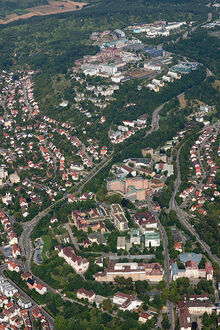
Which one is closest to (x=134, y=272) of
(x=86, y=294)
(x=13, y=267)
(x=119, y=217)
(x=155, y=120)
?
(x=86, y=294)

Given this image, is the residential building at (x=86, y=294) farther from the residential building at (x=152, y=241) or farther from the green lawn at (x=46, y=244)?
the residential building at (x=152, y=241)

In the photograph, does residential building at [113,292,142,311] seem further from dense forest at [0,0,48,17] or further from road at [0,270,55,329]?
dense forest at [0,0,48,17]

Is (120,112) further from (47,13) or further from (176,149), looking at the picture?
(47,13)

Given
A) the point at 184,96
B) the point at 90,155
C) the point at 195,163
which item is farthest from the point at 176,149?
the point at 184,96

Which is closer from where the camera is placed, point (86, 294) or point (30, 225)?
point (86, 294)

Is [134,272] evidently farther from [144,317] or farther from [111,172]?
[111,172]

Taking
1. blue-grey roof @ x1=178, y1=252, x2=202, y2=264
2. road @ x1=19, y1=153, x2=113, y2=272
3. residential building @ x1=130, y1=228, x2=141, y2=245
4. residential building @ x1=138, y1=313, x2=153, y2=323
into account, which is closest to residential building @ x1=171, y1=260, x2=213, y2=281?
blue-grey roof @ x1=178, y1=252, x2=202, y2=264

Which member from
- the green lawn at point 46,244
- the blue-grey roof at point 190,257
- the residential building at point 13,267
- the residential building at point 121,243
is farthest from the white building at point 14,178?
the blue-grey roof at point 190,257
